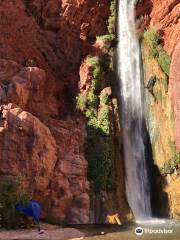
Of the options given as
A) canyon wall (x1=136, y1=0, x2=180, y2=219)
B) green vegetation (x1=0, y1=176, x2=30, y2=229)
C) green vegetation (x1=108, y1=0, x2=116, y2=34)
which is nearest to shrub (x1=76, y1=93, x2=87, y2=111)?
canyon wall (x1=136, y1=0, x2=180, y2=219)

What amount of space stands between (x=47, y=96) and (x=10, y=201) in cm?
1225

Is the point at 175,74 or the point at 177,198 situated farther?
the point at 175,74

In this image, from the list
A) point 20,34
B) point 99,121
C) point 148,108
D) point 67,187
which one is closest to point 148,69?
point 148,108

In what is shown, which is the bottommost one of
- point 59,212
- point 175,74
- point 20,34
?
point 59,212

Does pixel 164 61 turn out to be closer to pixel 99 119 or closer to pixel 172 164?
pixel 99 119

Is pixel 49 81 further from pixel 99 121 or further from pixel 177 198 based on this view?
pixel 177 198

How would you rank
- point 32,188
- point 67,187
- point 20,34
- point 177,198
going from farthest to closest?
point 20,34 → point 177,198 → point 67,187 → point 32,188

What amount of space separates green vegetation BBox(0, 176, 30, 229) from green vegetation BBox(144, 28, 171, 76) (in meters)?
16.7

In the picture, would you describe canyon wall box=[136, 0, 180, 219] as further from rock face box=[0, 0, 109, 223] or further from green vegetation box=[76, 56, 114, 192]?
rock face box=[0, 0, 109, 223]

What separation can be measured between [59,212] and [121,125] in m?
9.69

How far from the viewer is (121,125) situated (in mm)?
33625

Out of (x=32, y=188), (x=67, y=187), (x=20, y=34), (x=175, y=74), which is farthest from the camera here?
(x=20, y=34)

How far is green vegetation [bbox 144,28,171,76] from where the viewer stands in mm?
34156

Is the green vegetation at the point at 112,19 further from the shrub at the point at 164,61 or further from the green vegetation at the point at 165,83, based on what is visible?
the green vegetation at the point at 165,83
